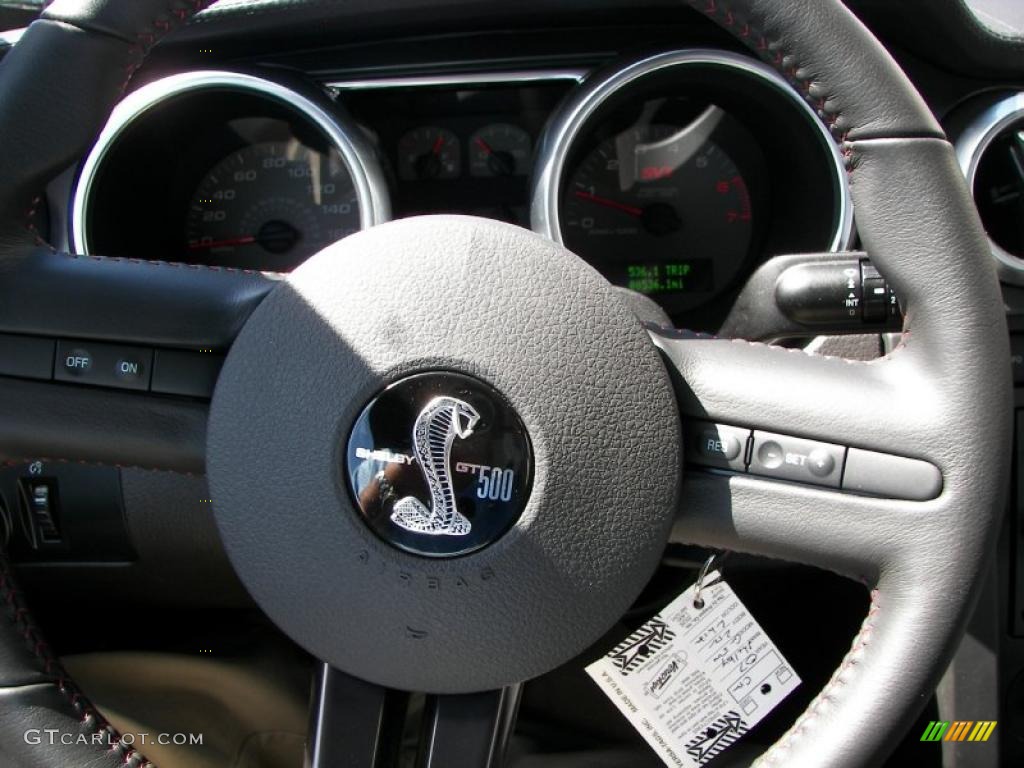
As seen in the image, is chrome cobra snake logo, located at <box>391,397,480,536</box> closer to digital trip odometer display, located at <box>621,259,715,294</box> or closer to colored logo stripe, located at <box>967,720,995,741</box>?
colored logo stripe, located at <box>967,720,995,741</box>

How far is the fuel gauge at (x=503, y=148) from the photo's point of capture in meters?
1.96

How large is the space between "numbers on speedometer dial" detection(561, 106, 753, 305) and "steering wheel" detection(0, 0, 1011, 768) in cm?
112

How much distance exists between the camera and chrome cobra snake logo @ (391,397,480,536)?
0.86m

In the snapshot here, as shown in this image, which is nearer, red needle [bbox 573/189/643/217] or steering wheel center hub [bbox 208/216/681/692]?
steering wheel center hub [bbox 208/216/681/692]

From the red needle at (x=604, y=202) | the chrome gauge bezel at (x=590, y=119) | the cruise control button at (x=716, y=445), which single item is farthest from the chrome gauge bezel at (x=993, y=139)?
the cruise control button at (x=716, y=445)

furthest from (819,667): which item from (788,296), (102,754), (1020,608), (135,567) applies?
(102,754)

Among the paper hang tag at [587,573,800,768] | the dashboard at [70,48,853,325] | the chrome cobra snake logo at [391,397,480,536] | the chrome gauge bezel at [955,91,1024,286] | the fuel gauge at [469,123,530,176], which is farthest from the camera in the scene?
the fuel gauge at [469,123,530,176]

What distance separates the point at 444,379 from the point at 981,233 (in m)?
0.47

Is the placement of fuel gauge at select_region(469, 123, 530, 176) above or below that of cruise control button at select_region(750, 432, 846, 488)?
above

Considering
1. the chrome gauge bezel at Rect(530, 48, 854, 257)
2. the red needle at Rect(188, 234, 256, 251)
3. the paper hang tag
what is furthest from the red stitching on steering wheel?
the red needle at Rect(188, 234, 256, 251)

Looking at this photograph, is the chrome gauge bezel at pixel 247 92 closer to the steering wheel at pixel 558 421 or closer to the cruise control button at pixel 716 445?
the steering wheel at pixel 558 421

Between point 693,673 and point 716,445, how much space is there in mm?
379

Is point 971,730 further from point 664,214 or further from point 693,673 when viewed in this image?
point 664,214

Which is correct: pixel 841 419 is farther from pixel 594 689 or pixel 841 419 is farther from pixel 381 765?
pixel 594 689
